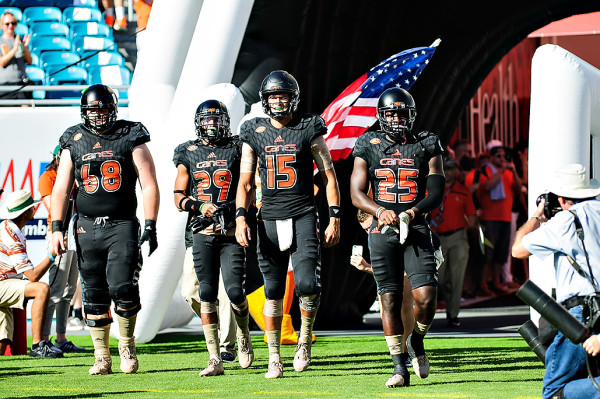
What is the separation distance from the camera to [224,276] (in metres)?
7.49

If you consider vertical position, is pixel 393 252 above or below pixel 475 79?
below

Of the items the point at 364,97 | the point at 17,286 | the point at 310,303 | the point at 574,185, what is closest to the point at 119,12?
the point at 364,97

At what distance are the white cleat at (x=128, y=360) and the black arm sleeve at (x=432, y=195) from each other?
2305 mm

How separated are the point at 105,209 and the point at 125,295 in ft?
1.96

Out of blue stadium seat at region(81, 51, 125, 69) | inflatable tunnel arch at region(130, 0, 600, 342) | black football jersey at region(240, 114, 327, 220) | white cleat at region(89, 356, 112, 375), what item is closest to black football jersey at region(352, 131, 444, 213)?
black football jersey at region(240, 114, 327, 220)

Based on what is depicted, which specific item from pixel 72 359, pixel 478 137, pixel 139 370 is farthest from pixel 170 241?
pixel 478 137

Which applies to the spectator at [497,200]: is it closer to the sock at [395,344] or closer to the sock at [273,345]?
the sock at [273,345]

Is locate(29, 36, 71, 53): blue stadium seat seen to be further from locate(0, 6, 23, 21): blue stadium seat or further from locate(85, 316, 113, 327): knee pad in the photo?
locate(85, 316, 113, 327): knee pad

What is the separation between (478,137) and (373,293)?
16.4 ft

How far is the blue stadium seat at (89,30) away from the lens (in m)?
16.0

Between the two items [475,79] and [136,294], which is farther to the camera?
[475,79]

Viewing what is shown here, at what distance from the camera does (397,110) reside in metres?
6.82

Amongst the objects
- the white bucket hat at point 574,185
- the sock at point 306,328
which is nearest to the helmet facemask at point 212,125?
the sock at point 306,328

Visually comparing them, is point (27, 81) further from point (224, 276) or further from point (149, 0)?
point (224, 276)
